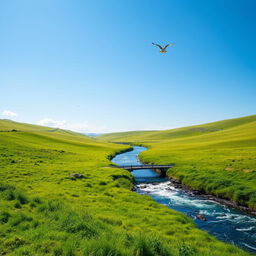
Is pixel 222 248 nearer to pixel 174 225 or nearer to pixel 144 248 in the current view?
pixel 174 225

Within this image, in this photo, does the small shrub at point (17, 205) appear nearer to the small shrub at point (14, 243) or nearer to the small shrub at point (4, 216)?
the small shrub at point (4, 216)

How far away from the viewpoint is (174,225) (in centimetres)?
1658

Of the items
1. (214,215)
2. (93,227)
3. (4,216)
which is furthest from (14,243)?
(214,215)

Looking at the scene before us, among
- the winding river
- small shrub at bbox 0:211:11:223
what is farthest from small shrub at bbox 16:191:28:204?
the winding river

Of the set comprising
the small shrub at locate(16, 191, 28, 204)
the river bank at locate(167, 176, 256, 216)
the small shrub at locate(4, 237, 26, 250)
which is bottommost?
the river bank at locate(167, 176, 256, 216)

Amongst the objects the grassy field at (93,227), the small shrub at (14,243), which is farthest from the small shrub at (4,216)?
the small shrub at (14,243)

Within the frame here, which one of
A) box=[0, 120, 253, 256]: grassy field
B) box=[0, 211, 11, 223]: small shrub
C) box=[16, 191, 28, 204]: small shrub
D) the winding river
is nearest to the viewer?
box=[0, 120, 253, 256]: grassy field

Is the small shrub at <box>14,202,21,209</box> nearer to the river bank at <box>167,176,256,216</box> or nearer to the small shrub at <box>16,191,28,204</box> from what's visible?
the small shrub at <box>16,191,28,204</box>

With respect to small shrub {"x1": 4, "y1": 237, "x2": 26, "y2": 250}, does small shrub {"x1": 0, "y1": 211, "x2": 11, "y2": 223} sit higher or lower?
lower

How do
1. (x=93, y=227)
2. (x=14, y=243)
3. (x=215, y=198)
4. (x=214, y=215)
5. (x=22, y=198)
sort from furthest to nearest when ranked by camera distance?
(x=215, y=198)
(x=214, y=215)
(x=22, y=198)
(x=93, y=227)
(x=14, y=243)

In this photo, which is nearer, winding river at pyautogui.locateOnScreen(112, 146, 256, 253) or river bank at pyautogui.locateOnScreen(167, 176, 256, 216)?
winding river at pyautogui.locateOnScreen(112, 146, 256, 253)

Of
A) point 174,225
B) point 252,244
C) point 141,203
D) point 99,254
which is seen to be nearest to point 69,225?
point 99,254

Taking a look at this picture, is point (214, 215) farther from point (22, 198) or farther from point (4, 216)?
point (4, 216)

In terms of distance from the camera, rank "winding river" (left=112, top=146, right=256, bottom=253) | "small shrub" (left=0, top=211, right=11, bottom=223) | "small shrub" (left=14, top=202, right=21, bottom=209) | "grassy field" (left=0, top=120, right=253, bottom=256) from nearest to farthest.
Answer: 1. "grassy field" (left=0, top=120, right=253, bottom=256)
2. "small shrub" (left=0, top=211, right=11, bottom=223)
3. "small shrub" (left=14, top=202, right=21, bottom=209)
4. "winding river" (left=112, top=146, right=256, bottom=253)
